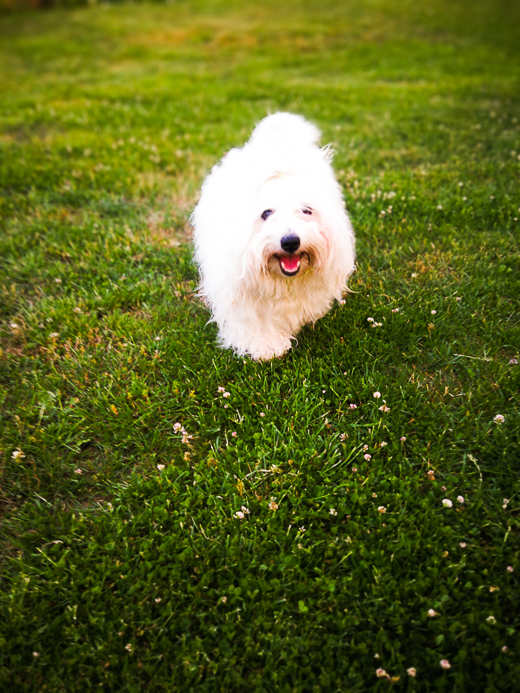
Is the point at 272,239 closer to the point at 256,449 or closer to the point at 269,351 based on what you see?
the point at 269,351

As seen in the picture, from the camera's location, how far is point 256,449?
267 cm

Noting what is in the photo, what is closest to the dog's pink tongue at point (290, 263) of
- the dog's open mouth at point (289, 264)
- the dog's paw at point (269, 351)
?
the dog's open mouth at point (289, 264)

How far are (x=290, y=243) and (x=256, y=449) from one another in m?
A: 1.26

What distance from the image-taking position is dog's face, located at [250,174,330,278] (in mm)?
2584

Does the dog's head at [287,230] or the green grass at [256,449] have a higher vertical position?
the dog's head at [287,230]

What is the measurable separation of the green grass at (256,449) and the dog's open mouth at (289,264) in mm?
775

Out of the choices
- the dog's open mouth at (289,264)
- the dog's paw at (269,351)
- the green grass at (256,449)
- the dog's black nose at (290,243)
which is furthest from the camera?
the dog's paw at (269,351)

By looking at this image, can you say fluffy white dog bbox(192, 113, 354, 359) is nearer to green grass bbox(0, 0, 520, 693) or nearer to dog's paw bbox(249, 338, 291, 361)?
dog's paw bbox(249, 338, 291, 361)

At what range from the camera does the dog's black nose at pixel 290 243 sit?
2561mm

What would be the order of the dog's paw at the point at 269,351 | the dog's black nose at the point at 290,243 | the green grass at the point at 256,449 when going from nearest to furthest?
1. the green grass at the point at 256,449
2. the dog's black nose at the point at 290,243
3. the dog's paw at the point at 269,351

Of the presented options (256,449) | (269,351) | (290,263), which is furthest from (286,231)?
(256,449)

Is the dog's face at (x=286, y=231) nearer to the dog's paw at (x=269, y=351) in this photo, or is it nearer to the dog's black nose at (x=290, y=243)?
the dog's black nose at (x=290, y=243)

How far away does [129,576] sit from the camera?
2.17 m

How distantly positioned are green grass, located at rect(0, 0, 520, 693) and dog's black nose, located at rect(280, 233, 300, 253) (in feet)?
3.10
